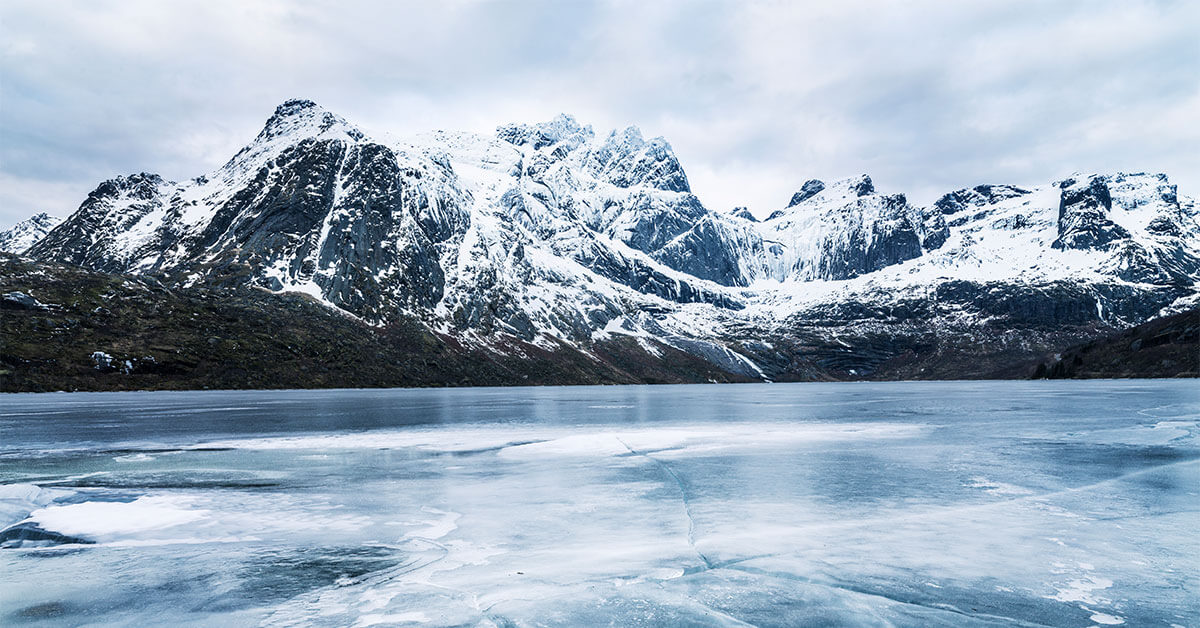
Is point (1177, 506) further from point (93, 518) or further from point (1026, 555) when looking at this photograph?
point (93, 518)

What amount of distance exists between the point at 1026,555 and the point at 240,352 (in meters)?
215

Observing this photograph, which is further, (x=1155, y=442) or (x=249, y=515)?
(x=1155, y=442)

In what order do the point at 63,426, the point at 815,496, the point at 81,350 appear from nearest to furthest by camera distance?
1. the point at 815,496
2. the point at 63,426
3. the point at 81,350

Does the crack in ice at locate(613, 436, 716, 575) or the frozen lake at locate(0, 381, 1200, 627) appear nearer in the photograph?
the frozen lake at locate(0, 381, 1200, 627)

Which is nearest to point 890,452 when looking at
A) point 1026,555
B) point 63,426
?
point 1026,555

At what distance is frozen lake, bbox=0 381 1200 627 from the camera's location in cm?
1319

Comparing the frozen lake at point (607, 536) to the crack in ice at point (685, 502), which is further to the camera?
the crack in ice at point (685, 502)

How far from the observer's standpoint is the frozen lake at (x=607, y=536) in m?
13.2

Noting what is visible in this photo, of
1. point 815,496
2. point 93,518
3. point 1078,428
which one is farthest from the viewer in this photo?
point 1078,428

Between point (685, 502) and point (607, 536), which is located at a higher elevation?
point (607, 536)

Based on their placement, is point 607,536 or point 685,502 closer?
point 607,536

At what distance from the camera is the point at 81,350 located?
168m

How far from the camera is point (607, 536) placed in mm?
19078

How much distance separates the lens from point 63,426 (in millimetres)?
58844
